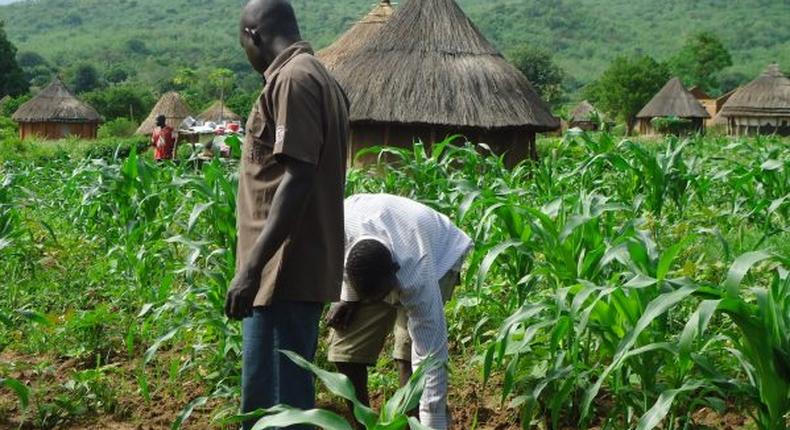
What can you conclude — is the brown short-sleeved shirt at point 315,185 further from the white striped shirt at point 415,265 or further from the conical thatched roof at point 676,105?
the conical thatched roof at point 676,105

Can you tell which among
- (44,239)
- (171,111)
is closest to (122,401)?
(44,239)

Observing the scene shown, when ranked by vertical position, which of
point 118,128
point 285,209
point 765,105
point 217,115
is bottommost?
point 118,128

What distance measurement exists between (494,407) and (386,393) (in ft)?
1.33

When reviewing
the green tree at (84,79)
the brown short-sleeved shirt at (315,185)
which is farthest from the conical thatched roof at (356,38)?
the green tree at (84,79)

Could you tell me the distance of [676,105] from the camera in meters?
38.5

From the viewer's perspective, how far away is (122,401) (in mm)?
3752

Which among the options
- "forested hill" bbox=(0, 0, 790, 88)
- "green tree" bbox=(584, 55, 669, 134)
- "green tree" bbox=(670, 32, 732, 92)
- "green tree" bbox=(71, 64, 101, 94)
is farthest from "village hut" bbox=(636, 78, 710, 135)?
"green tree" bbox=(71, 64, 101, 94)

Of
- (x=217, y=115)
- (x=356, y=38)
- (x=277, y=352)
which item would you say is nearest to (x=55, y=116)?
(x=217, y=115)

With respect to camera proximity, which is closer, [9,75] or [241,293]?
[241,293]

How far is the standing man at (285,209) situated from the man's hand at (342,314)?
0.39 meters

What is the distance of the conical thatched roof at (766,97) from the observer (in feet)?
118

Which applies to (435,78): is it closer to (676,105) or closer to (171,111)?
(171,111)

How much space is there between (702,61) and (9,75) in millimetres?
40754

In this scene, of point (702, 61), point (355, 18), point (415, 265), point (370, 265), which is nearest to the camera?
point (370, 265)
